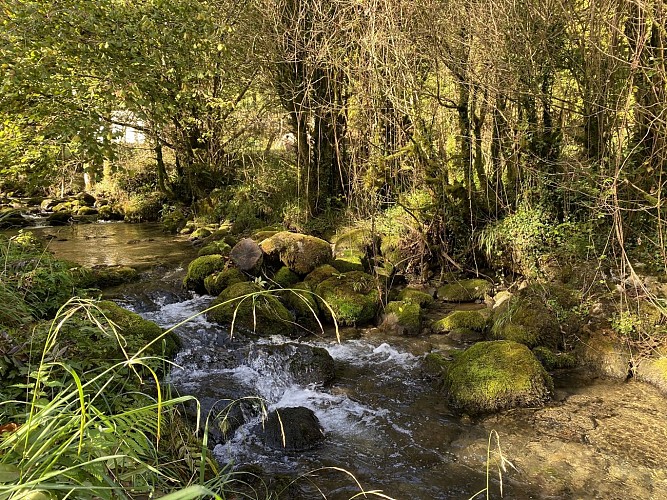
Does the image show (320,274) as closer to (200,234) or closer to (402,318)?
(402,318)

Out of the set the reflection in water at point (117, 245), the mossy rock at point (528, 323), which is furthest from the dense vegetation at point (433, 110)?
the reflection in water at point (117, 245)

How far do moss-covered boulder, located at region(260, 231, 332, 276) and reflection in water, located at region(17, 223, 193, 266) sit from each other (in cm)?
262

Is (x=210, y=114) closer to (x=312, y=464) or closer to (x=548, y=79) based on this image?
(x=548, y=79)

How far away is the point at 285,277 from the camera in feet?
26.1

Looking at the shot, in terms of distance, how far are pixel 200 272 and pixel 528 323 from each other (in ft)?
17.2

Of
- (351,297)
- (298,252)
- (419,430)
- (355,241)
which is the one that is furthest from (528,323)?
(298,252)

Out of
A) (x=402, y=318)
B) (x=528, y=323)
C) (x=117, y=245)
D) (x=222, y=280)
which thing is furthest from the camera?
(x=117, y=245)

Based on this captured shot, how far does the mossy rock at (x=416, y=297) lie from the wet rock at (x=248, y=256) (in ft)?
8.19

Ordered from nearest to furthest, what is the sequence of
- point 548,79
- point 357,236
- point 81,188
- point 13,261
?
point 13,261 → point 548,79 → point 357,236 → point 81,188

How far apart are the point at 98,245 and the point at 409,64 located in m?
9.01

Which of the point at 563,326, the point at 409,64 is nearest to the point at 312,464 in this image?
the point at 563,326

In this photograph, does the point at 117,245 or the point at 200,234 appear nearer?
the point at 117,245

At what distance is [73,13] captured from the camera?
4.91m

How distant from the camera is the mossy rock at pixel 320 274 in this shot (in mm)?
7668
